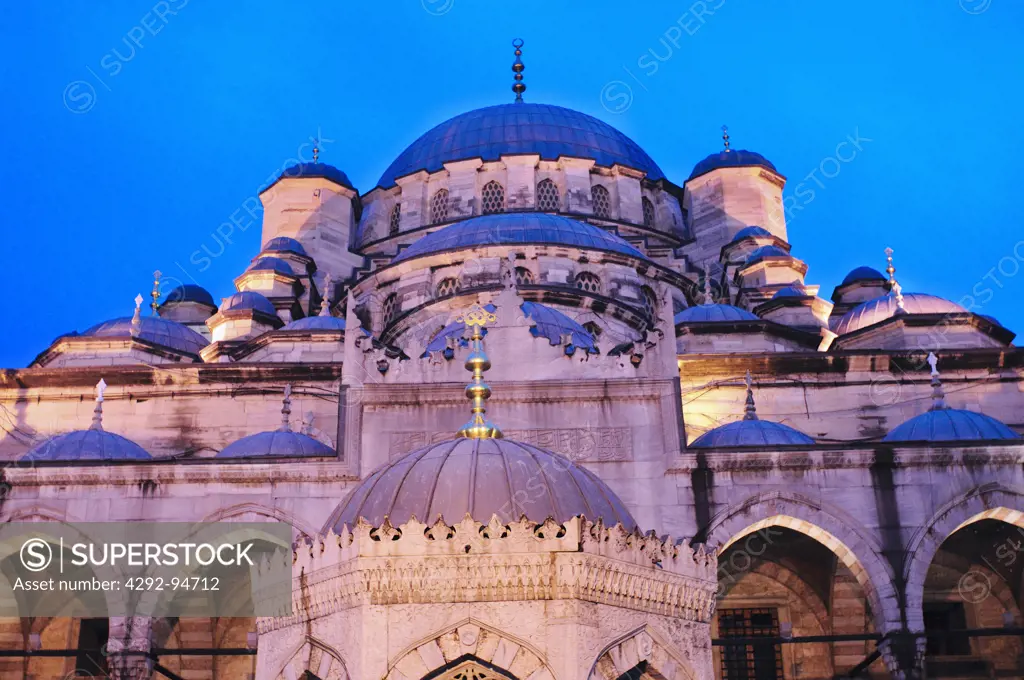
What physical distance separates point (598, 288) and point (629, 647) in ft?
68.9

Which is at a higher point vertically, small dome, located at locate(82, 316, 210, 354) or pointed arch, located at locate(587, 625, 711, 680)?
small dome, located at locate(82, 316, 210, 354)

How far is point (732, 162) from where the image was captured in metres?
37.1

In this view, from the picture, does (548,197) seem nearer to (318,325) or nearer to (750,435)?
(318,325)

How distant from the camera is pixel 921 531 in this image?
17.7 metres

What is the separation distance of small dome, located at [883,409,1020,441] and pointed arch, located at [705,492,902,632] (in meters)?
2.99

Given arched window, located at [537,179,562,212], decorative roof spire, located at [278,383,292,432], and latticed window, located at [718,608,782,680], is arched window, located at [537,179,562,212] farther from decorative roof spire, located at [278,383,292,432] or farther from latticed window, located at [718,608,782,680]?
latticed window, located at [718,608,782,680]

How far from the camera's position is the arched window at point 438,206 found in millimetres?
35344

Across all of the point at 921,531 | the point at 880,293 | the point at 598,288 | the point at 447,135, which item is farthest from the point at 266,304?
the point at 921,531

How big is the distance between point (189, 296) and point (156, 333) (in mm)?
6980

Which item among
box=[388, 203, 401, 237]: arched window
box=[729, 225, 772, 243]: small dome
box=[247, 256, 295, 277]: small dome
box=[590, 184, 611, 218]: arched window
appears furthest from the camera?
box=[388, 203, 401, 237]: arched window

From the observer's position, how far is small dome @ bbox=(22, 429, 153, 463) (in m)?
20.4

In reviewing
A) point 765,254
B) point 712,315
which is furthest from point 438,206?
point 712,315

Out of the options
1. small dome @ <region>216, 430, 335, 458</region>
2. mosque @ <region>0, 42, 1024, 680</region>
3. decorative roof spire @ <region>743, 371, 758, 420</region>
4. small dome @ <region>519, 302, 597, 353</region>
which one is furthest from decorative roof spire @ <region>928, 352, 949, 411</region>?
small dome @ <region>216, 430, 335, 458</region>

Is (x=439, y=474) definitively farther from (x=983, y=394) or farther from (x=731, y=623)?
(x=983, y=394)
